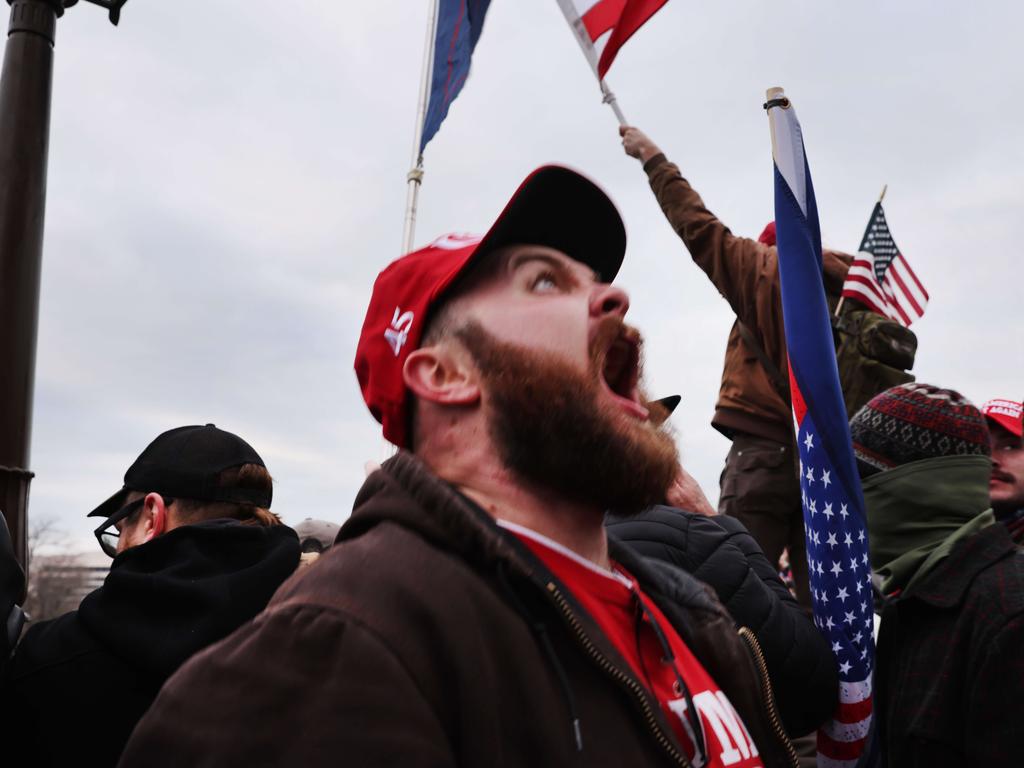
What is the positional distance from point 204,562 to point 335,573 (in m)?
1.58

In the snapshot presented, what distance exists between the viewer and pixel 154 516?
3086mm

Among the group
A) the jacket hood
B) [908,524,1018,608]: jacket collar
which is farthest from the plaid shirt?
the jacket hood

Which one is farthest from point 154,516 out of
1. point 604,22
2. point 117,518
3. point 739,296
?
point 604,22

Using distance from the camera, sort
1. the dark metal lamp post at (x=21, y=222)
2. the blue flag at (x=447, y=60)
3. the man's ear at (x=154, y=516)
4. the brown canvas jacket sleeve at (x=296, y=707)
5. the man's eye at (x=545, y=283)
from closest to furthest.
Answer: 1. the brown canvas jacket sleeve at (x=296, y=707)
2. the man's eye at (x=545, y=283)
3. the man's ear at (x=154, y=516)
4. the dark metal lamp post at (x=21, y=222)
5. the blue flag at (x=447, y=60)

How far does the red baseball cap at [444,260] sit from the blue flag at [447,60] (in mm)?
5233

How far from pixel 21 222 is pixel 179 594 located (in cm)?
208

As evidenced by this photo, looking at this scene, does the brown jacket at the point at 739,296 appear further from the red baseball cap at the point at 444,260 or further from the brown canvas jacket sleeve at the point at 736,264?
the red baseball cap at the point at 444,260

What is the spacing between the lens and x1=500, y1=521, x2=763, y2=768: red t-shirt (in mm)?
1559

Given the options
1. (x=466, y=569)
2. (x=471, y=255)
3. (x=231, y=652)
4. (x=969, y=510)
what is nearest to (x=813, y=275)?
(x=969, y=510)

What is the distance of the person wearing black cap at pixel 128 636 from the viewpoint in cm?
248

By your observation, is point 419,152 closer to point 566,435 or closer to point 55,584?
point 566,435

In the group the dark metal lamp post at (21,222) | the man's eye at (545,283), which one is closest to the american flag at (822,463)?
the man's eye at (545,283)

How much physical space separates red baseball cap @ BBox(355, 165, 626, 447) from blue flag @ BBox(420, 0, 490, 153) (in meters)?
5.23

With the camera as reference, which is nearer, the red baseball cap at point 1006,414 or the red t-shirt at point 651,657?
the red t-shirt at point 651,657
